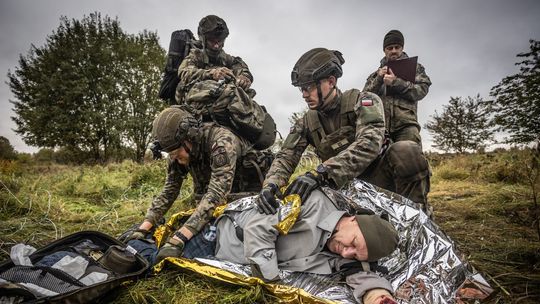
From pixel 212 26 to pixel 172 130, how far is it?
6.36 ft

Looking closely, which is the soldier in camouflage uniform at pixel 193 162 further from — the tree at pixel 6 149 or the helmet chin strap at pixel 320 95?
the tree at pixel 6 149

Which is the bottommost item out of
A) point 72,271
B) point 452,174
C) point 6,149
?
point 72,271

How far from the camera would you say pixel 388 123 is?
3512 mm

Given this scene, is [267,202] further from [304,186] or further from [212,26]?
[212,26]

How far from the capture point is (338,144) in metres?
2.85

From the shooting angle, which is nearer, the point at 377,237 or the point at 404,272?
the point at 377,237

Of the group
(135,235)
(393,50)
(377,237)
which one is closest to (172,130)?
(135,235)

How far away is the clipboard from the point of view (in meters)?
3.28

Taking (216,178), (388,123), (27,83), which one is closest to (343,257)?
(216,178)

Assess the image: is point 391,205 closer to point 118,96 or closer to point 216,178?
point 216,178

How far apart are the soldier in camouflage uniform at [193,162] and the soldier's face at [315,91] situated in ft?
3.03

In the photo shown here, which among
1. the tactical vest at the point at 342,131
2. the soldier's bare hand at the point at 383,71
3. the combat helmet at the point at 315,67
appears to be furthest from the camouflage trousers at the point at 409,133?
the combat helmet at the point at 315,67

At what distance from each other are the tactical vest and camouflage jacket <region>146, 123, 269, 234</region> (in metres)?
0.94

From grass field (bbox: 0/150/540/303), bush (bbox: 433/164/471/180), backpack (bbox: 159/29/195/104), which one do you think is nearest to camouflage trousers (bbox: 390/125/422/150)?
grass field (bbox: 0/150/540/303)
